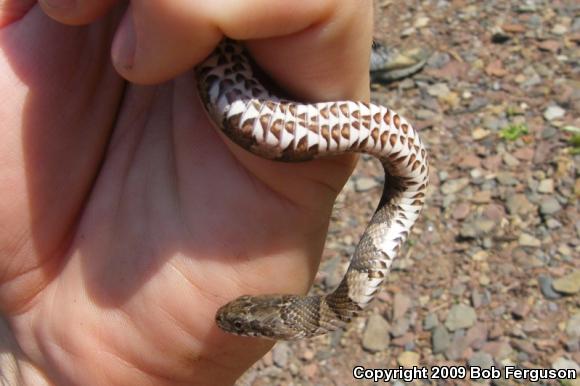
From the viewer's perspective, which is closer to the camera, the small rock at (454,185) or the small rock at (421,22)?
the small rock at (454,185)

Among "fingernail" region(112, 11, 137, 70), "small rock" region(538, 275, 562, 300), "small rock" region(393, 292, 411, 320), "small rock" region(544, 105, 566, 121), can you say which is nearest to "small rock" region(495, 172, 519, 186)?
"small rock" region(544, 105, 566, 121)

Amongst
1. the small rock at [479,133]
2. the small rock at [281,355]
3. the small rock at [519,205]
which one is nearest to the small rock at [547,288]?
the small rock at [519,205]

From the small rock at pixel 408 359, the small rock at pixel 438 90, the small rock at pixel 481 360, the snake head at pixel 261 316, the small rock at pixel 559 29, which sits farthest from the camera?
the small rock at pixel 559 29

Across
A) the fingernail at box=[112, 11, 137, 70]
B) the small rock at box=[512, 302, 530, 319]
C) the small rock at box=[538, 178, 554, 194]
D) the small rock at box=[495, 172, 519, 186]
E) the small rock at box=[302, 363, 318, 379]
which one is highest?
the fingernail at box=[112, 11, 137, 70]

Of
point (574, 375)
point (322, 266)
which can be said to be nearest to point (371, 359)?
point (322, 266)

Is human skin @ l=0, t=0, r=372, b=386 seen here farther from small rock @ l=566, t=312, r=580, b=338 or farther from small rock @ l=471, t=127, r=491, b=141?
small rock @ l=471, t=127, r=491, b=141

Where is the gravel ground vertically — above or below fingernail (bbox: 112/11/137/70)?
below

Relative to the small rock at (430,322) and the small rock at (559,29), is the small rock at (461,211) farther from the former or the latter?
the small rock at (559,29)

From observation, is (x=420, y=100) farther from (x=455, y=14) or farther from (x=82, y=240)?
(x=82, y=240)
